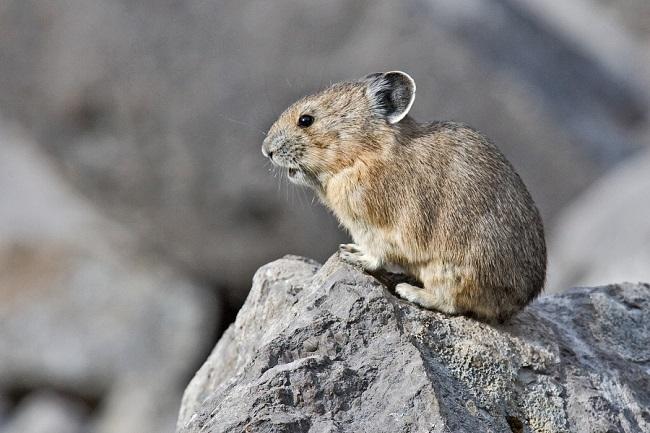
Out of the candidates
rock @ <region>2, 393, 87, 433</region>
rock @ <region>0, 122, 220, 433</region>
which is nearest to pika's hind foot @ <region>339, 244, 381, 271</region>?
rock @ <region>0, 122, 220, 433</region>

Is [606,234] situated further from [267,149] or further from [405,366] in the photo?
[405,366]

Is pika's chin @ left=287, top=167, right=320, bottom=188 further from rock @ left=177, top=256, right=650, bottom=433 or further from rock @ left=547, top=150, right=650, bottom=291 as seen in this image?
rock @ left=547, top=150, right=650, bottom=291

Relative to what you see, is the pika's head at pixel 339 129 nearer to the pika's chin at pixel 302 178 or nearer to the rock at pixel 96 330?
the pika's chin at pixel 302 178

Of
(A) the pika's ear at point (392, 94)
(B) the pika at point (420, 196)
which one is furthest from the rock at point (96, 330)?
(A) the pika's ear at point (392, 94)

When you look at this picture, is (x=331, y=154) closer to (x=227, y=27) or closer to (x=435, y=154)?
(x=435, y=154)

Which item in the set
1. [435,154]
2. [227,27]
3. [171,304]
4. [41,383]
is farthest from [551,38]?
[435,154]

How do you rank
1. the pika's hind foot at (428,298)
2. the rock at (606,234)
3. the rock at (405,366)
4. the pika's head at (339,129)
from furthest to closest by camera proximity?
the rock at (606,234)
the pika's head at (339,129)
the pika's hind foot at (428,298)
the rock at (405,366)
